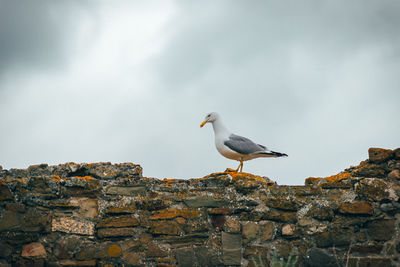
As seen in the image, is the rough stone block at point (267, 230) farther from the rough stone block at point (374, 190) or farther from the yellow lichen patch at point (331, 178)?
the rough stone block at point (374, 190)

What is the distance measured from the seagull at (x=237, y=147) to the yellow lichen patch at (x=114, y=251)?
7.06ft

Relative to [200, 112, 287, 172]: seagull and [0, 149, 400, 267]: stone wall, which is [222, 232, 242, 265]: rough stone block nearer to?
[0, 149, 400, 267]: stone wall

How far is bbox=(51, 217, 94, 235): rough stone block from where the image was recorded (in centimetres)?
419

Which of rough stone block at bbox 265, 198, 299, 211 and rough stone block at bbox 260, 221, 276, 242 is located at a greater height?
rough stone block at bbox 265, 198, 299, 211

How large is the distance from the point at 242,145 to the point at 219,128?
0.53 meters

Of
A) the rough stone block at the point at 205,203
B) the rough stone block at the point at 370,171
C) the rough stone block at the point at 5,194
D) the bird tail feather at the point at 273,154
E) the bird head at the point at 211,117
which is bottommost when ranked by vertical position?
the rough stone block at the point at 205,203

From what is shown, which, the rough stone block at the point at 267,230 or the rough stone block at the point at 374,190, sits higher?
the rough stone block at the point at 374,190

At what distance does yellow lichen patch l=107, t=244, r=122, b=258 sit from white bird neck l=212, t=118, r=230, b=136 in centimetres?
247

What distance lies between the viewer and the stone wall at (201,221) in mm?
4152

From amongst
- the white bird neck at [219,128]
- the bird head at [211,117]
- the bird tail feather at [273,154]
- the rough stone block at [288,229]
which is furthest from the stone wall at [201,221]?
the bird head at [211,117]

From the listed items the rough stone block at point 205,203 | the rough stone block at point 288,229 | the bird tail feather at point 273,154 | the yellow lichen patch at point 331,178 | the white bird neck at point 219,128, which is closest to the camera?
the rough stone block at point 288,229

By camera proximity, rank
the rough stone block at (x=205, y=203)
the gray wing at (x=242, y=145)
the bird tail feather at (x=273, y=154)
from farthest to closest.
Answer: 1. the bird tail feather at (x=273, y=154)
2. the gray wing at (x=242, y=145)
3. the rough stone block at (x=205, y=203)

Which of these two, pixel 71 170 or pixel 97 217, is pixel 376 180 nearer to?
pixel 97 217

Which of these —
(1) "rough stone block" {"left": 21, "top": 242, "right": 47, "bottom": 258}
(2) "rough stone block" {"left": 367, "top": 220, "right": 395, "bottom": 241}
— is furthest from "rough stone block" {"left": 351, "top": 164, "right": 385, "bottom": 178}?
(1) "rough stone block" {"left": 21, "top": 242, "right": 47, "bottom": 258}
